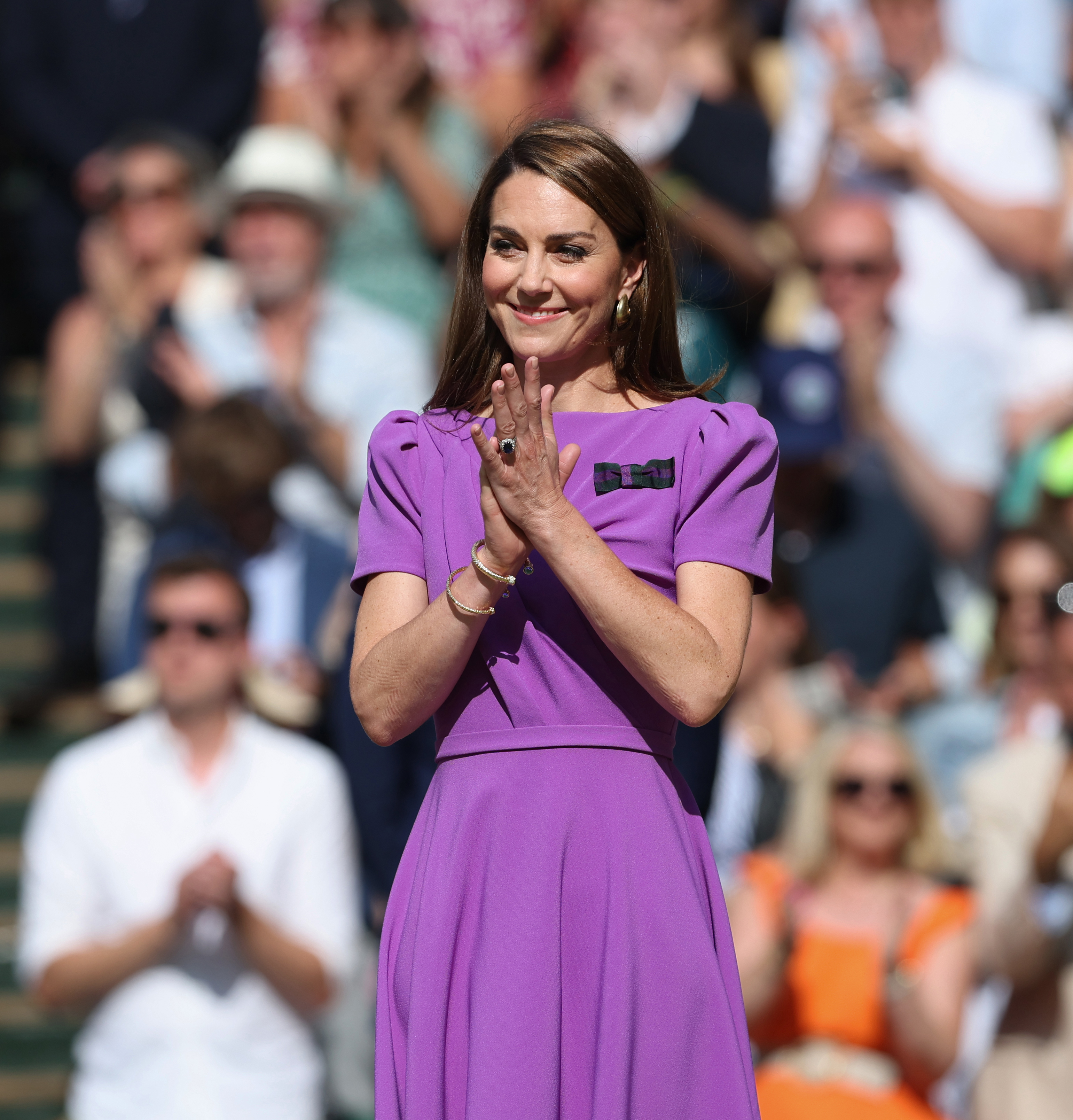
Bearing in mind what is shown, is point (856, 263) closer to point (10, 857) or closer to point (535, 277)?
point (10, 857)

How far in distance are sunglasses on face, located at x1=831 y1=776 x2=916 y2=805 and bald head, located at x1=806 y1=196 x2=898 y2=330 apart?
2.22 metres

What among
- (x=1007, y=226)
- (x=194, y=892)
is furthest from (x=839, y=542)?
(x=194, y=892)

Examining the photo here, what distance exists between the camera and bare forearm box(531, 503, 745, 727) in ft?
7.07

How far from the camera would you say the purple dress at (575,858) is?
88.0 inches

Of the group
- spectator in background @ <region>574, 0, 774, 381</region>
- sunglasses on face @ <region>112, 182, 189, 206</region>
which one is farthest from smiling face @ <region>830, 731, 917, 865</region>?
sunglasses on face @ <region>112, 182, 189, 206</region>

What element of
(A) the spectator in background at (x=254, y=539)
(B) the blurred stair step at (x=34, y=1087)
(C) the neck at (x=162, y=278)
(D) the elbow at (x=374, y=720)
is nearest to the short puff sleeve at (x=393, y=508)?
(D) the elbow at (x=374, y=720)

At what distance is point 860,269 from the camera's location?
685 centimetres

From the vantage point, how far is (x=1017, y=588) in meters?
5.55

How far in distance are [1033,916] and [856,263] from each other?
3.04 m

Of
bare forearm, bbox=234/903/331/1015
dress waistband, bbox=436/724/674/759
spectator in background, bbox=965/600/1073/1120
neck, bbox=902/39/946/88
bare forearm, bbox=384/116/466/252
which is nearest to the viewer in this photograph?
dress waistband, bbox=436/724/674/759

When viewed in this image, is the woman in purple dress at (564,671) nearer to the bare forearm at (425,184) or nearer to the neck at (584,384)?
the neck at (584,384)

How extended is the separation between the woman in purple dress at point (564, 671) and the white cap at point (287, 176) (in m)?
4.91

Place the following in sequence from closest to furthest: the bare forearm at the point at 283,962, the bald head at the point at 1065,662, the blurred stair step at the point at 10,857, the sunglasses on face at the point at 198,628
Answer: the bald head at the point at 1065,662, the bare forearm at the point at 283,962, the sunglasses on face at the point at 198,628, the blurred stair step at the point at 10,857

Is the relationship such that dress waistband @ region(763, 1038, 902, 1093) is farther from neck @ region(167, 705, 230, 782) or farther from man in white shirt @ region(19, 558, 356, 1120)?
neck @ region(167, 705, 230, 782)
